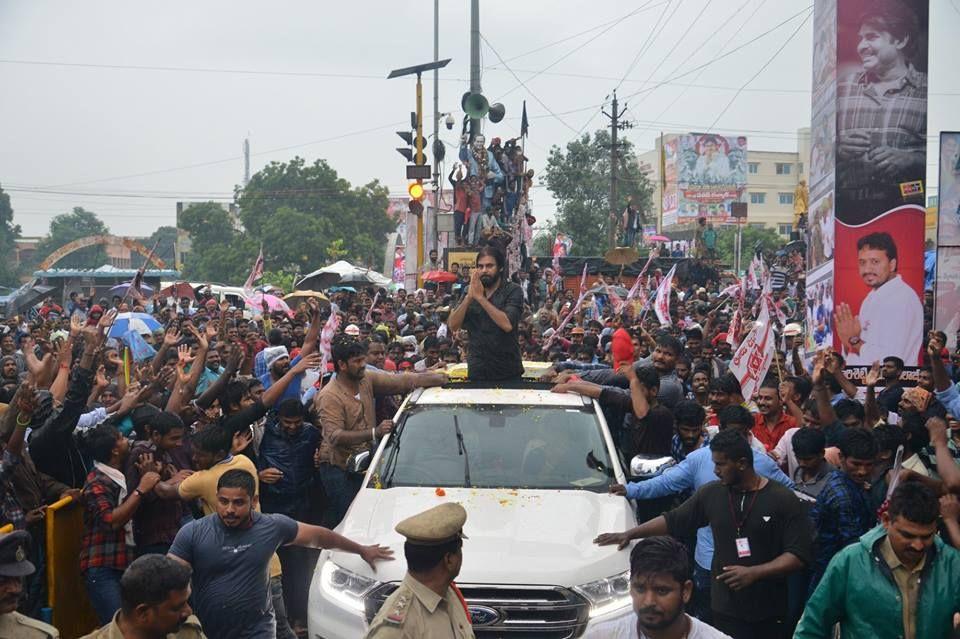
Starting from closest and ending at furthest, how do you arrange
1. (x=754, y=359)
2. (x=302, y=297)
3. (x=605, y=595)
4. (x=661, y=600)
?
1. (x=661, y=600)
2. (x=605, y=595)
3. (x=754, y=359)
4. (x=302, y=297)

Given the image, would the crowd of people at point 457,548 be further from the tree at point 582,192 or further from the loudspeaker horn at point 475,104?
the tree at point 582,192

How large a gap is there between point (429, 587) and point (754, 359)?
624 centimetres

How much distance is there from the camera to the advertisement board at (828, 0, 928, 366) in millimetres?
11266

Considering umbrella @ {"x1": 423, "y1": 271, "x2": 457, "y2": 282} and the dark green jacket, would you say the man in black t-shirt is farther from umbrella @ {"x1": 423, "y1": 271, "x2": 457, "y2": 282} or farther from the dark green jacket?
umbrella @ {"x1": 423, "y1": 271, "x2": 457, "y2": 282}

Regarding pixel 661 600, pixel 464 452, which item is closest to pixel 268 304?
pixel 464 452

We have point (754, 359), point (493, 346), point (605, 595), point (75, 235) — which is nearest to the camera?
point (605, 595)

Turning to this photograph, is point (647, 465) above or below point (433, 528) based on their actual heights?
below

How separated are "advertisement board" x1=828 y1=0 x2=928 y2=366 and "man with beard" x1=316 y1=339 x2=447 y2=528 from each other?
5379 mm

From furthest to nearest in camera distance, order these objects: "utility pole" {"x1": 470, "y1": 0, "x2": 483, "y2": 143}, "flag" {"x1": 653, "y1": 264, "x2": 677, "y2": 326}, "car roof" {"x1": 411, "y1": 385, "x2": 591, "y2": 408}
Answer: "utility pole" {"x1": 470, "y1": 0, "x2": 483, "y2": 143}, "flag" {"x1": 653, "y1": 264, "x2": 677, "y2": 326}, "car roof" {"x1": 411, "y1": 385, "x2": 591, "y2": 408}

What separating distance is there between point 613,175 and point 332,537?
129ft

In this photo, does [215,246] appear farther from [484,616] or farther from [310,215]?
[484,616]

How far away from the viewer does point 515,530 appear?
5922 mm

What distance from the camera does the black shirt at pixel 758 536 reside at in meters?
5.29

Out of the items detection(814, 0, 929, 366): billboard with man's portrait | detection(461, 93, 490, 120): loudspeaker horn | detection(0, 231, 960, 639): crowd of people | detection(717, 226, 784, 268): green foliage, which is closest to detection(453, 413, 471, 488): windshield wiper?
detection(0, 231, 960, 639): crowd of people
